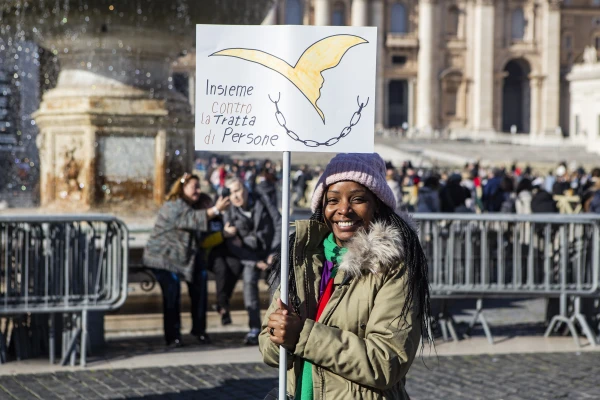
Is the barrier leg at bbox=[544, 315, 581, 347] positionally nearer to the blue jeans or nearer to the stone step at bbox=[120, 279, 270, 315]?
the stone step at bbox=[120, 279, 270, 315]

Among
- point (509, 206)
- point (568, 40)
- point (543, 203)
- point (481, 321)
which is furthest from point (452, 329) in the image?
point (568, 40)

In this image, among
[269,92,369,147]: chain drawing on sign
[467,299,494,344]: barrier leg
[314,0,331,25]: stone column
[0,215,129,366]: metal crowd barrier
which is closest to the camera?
[269,92,369,147]: chain drawing on sign

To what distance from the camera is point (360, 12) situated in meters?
74.6

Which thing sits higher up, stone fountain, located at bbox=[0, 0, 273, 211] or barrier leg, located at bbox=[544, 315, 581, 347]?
stone fountain, located at bbox=[0, 0, 273, 211]

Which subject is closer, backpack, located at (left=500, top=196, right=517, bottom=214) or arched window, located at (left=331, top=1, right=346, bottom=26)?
backpack, located at (left=500, top=196, right=517, bottom=214)

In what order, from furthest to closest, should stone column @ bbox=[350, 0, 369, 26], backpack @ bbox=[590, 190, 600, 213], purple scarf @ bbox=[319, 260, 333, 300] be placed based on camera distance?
1. stone column @ bbox=[350, 0, 369, 26]
2. backpack @ bbox=[590, 190, 600, 213]
3. purple scarf @ bbox=[319, 260, 333, 300]

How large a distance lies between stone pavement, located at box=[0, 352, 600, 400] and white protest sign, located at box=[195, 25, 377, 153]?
2.82 m

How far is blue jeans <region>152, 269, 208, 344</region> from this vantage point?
23.2 ft

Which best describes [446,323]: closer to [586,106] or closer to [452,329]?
[452,329]

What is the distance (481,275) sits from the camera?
24.4ft

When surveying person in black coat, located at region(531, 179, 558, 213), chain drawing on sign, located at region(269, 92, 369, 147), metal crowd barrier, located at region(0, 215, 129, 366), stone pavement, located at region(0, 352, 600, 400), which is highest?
chain drawing on sign, located at region(269, 92, 369, 147)

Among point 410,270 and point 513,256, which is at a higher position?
point 410,270

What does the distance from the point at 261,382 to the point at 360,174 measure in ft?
11.0

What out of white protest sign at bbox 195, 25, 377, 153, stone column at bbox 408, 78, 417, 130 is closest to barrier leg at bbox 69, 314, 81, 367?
white protest sign at bbox 195, 25, 377, 153
